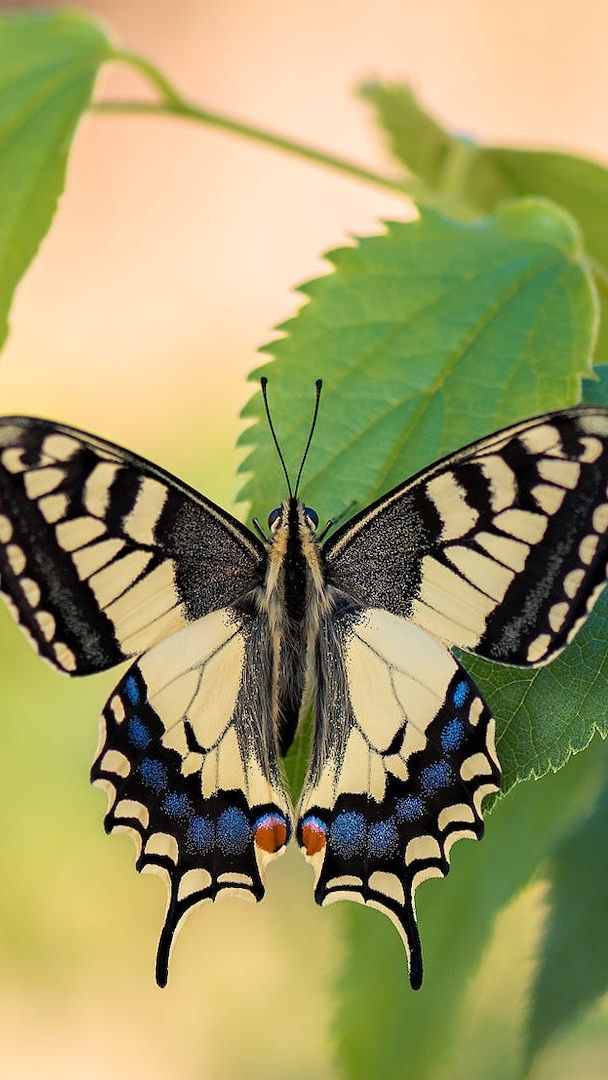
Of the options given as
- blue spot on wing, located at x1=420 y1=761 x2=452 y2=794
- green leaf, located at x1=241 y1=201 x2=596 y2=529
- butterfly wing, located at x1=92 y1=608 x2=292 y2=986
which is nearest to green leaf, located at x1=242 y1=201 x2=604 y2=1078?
green leaf, located at x1=241 y1=201 x2=596 y2=529

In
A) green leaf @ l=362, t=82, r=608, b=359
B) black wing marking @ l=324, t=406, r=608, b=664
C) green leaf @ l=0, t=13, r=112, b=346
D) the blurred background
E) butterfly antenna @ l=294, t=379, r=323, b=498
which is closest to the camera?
black wing marking @ l=324, t=406, r=608, b=664

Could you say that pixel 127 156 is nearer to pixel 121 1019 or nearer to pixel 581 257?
pixel 121 1019

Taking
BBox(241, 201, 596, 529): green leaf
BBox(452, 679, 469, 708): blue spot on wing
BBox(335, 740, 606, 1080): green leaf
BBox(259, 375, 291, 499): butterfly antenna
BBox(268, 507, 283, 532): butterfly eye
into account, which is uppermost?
BBox(241, 201, 596, 529): green leaf

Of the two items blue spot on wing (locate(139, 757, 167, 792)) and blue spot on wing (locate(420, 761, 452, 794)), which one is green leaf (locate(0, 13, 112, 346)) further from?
blue spot on wing (locate(420, 761, 452, 794))

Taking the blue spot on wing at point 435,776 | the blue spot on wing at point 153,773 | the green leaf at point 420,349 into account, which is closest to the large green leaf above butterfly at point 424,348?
the green leaf at point 420,349

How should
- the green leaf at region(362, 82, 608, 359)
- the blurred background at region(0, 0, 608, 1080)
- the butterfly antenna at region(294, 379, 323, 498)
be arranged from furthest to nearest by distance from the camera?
the blurred background at region(0, 0, 608, 1080) → the green leaf at region(362, 82, 608, 359) → the butterfly antenna at region(294, 379, 323, 498)

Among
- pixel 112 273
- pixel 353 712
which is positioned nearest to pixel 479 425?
pixel 353 712

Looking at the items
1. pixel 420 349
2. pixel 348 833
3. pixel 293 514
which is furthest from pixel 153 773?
pixel 420 349

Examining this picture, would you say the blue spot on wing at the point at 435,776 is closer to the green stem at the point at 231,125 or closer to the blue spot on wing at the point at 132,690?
the blue spot on wing at the point at 132,690
